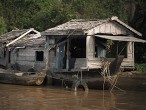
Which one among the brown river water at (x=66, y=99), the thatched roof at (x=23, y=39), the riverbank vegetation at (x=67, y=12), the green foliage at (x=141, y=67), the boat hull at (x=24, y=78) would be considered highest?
the riverbank vegetation at (x=67, y=12)

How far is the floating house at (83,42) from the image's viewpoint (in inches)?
872

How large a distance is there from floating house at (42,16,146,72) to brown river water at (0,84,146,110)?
7.18ft

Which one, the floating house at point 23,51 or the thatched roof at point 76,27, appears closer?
the thatched roof at point 76,27

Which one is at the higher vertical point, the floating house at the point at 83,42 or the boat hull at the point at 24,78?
the floating house at the point at 83,42

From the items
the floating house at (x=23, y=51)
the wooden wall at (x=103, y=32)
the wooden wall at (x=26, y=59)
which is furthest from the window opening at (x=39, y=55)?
the wooden wall at (x=103, y=32)

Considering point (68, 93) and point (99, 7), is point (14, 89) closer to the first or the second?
point (68, 93)

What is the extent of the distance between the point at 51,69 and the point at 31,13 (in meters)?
24.1

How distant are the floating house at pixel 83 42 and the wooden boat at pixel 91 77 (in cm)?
40

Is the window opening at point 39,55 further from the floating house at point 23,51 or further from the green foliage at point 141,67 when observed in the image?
the green foliage at point 141,67

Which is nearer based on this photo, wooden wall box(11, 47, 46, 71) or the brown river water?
the brown river water

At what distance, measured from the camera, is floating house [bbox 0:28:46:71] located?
84.9ft

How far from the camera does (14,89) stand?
21375mm

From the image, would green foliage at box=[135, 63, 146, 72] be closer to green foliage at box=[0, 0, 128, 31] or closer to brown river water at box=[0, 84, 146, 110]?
green foliage at box=[0, 0, 128, 31]

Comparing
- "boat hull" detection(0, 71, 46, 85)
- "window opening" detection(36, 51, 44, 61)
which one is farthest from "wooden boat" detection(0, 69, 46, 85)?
"window opening" detection(36, 51, 44, 61)
